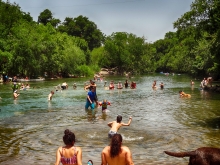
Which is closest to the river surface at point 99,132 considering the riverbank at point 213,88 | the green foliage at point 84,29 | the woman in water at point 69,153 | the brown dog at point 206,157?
the woman in water at point 69,153

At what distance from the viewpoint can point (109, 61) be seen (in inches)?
4422

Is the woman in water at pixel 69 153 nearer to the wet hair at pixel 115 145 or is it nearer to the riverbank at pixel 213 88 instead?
the wet hair at pixel 115 145

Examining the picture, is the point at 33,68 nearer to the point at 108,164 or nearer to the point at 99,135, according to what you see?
the point at 99,135

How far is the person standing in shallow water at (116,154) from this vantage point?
217 inches

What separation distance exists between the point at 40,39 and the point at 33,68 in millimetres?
7498

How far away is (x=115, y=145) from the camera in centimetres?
552

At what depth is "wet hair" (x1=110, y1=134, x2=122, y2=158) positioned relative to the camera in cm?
550

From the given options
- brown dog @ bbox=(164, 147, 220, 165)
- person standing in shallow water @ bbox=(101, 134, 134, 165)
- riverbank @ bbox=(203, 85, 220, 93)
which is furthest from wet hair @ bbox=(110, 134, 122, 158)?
riverbank @ bbox=(203, 85, 220, 93)

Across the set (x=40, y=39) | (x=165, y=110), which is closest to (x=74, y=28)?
(x=40, y=39)

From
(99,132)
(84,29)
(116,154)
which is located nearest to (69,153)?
(116,154)

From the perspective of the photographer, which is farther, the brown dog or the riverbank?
the riverbank

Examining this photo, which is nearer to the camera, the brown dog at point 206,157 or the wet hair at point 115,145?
the brown dog at point 206,157

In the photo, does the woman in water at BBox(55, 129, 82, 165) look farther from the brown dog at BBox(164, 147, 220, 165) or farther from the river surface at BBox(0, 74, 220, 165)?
the river surface at BBox(0, 74, 220, 165)

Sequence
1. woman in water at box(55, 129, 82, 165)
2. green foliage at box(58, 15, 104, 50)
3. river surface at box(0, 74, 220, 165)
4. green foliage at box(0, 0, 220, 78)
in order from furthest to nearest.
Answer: green foliage at box(58, 15, 104, 50)
green foliage at box(0, 0, 220, 78)
river surface at box(0, 74, 220, 165)
woman in water at box(55, 129, 82, 165)
